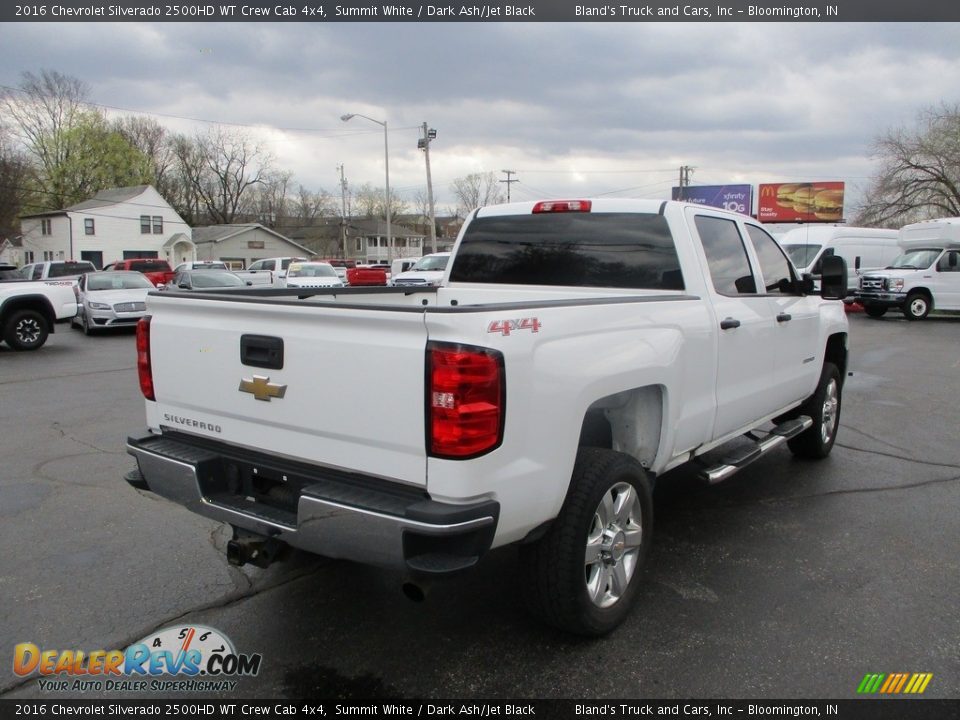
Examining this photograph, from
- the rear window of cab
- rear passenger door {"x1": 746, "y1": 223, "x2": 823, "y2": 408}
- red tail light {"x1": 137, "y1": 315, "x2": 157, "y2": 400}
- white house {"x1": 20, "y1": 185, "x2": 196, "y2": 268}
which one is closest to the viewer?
red tail light {"x1": 137, "y1": 315, "x2": 157, "y2": 400}

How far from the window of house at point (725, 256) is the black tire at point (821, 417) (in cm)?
169

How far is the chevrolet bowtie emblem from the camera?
298 cm

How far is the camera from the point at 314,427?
9.48 ft

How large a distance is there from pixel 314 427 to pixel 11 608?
6.68ft

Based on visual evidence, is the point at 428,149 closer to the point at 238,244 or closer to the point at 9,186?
the point at 9,186

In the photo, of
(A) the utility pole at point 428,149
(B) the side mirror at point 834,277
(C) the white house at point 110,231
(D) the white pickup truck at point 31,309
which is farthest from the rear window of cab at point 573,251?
(C) the white house at point 110,231

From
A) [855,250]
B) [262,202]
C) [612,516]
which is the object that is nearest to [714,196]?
[855,250]

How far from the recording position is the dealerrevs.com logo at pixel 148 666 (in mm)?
2990

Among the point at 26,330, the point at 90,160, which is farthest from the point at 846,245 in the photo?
the point at 90,160

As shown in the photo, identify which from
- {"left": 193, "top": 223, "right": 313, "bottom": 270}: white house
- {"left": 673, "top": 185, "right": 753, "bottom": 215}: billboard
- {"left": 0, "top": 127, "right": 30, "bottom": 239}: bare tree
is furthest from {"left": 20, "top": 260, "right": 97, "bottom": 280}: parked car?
{"left": 193, "top": 223, "right": 313, "bottom": 270}: white house

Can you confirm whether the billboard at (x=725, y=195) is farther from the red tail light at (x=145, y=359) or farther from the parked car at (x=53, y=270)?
the red tail light at (x=145, y=359)

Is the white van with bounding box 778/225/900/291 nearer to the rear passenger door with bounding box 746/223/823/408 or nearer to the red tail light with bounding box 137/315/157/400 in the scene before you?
the rear passenger door with bounding box 746/223/823/408

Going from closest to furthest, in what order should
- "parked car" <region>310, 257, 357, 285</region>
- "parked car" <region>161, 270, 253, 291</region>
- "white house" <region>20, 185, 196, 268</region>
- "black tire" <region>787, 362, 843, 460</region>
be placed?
"black tire" <region>787, 362, 843, 460</region>, "parked car" <region>161, 270, 253, 291</region>, "parked car" <region>310, 257, 357, 285</region>, "white house" <region>20, 185, 196, 268</region>

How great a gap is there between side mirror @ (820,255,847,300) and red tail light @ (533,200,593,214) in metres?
1.87
